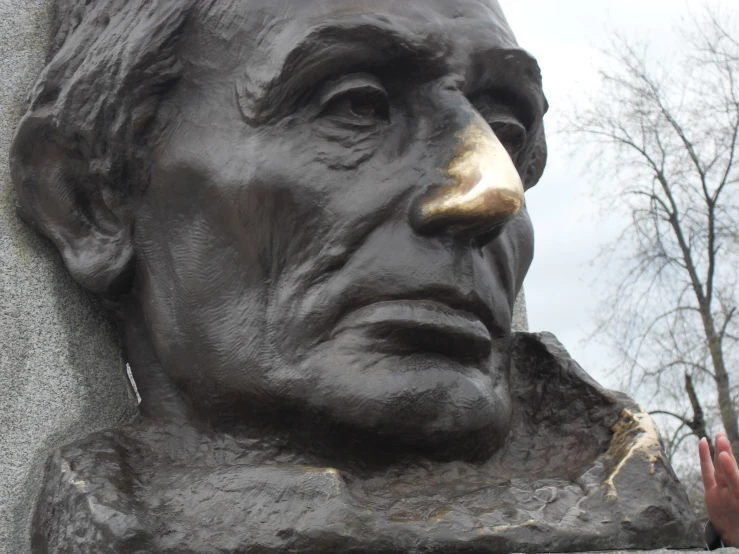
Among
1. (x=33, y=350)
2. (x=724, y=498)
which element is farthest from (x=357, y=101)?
(x=724, y=498)

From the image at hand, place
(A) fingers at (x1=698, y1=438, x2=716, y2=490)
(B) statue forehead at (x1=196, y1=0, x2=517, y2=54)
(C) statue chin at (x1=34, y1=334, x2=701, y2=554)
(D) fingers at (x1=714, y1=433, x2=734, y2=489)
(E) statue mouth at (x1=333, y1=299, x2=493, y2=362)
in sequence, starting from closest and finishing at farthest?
(C) statue chin at (x1=34, y1=334, x2=701, y2=554), (E) statue mouth at (x1=333, y1=299, x2=493, y2=362), (B) statue forehead at (x1=196, y1=0, x2=517, y2=54), (D) fingers at (x1=714, y1=433, x2=734, y2=489), (A) fingers at (x1=698, y1=438, x2=716, y2=490)

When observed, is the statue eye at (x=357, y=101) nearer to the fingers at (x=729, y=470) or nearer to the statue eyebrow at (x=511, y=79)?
the statue eyebrow at (x=511, y=79)

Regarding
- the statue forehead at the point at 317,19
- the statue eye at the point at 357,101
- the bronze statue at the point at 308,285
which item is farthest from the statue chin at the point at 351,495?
the statue forehead at the point at 317,19

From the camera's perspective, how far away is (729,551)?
1.93 meters

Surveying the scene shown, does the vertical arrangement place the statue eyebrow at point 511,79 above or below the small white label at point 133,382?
above

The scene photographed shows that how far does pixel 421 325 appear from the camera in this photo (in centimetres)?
209

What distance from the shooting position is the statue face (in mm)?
2104

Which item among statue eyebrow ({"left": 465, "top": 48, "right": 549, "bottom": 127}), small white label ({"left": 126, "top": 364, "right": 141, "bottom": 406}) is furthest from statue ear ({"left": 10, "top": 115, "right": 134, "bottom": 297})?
statue eyebrow ({"left": 465, "top": 48, "right": 549, "bottom": 127})

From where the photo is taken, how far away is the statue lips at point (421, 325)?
2.09 metres

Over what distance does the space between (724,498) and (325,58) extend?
1.44 m

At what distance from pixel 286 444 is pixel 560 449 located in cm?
69

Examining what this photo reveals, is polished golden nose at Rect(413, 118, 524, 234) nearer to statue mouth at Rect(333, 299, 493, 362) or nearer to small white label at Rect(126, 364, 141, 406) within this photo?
statue mouth at Rect(333, 299, 493, 362)

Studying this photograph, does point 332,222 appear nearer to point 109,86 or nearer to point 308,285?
point 308,285

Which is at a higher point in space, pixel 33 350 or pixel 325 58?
pixel 325 58
